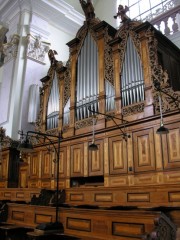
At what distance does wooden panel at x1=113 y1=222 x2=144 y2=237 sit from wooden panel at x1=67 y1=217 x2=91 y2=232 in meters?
0.57

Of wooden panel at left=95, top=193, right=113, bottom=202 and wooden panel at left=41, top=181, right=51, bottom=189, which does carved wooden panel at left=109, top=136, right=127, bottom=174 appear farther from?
wooden panel at left=41, top=181, right=51, bottom=189

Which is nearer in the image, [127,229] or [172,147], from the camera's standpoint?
[127,229]

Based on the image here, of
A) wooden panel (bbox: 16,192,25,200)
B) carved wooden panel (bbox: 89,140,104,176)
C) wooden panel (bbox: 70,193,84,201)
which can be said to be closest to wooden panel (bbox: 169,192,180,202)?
wooden panel (bbox: 70,193,84,201)

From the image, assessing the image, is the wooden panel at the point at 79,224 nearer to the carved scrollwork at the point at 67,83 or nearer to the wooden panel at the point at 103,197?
the wooden panel at the point at 103,197

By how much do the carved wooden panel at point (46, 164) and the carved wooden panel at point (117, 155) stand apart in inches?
94.8

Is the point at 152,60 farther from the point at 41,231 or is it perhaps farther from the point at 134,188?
the point at 41,231

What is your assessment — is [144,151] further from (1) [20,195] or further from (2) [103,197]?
(1) [20,195]

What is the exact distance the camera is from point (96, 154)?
751 centimetres

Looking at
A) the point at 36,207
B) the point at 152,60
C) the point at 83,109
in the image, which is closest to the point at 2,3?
the point at 83,109

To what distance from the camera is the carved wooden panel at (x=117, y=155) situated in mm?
6863

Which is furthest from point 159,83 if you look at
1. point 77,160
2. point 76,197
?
point 76,197

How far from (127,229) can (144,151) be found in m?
2.61

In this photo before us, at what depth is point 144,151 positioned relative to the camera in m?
6.52

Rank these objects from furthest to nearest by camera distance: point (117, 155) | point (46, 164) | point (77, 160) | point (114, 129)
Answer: point (46, 164) < point (77, 160) < point (114, 129) < point (117, 155)
